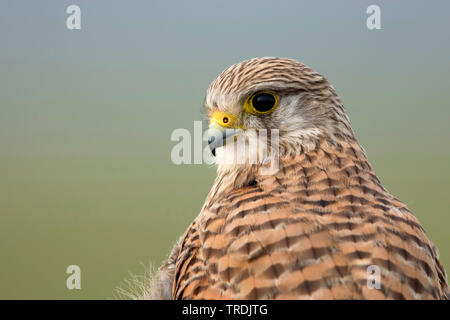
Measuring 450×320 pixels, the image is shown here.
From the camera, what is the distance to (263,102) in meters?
2.03

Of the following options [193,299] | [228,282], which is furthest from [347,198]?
[193,299]

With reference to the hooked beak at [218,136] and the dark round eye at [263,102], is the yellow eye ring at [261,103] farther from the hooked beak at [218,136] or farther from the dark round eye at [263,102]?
the hooked beak at [218,136]

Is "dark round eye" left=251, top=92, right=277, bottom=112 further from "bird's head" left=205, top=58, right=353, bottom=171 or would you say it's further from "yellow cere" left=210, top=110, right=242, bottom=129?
"yellow cere" left=210, top=110, right=242, bottom=129

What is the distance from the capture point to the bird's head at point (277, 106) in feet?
6.64

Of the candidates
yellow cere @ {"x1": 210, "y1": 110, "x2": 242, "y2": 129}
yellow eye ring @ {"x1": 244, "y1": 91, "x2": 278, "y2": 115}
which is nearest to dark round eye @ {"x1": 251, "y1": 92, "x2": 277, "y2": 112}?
yellow eye ring @ {"x1": 244, "y1": 91, "x2": 278, "y2": 115}

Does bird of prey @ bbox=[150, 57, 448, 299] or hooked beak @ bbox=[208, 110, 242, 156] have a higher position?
hooked beak @ bbox=[208, 110, 242, 156]

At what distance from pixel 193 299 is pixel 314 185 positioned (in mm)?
598

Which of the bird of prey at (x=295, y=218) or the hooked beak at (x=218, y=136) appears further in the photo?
the hooked beak at (x=218, y=136)

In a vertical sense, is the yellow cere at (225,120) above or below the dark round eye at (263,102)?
below

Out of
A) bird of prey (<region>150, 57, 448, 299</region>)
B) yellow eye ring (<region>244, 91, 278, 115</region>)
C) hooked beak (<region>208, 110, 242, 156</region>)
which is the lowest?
bird of prey (<region>150, 57, 448, 299</region>)

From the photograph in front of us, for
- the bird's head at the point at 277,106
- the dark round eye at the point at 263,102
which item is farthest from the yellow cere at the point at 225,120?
the dark round eye at the point at 263,102

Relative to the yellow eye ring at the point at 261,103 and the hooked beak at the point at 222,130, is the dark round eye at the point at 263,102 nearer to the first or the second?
the yellow eye ring at the point at 261,103

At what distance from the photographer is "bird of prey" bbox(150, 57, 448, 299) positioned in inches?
59.8

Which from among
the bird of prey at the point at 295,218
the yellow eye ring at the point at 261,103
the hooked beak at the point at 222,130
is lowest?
the bird of prey at the point at 295,218
